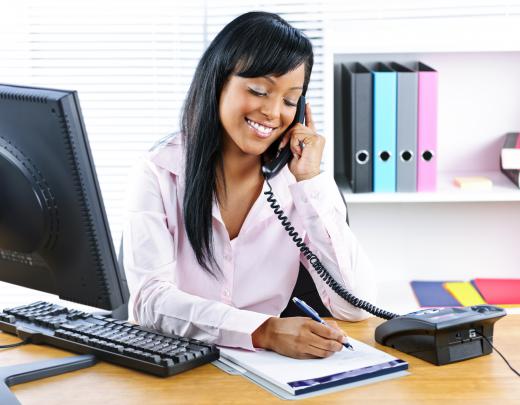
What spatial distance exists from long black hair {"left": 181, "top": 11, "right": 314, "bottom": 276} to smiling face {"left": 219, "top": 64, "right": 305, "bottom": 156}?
18 mm

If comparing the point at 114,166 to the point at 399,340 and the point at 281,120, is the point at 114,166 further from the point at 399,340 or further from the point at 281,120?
the point at 399,340

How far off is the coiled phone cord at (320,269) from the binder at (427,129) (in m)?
0.79

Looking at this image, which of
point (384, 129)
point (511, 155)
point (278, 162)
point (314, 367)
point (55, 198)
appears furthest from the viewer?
point (511, 155)

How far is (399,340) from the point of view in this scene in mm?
1628

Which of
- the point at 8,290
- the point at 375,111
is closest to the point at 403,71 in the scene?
the point at 375,111

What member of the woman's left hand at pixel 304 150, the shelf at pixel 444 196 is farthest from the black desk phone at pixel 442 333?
the shelf at pixel 444 196

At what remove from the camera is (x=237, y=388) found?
57.4 inches

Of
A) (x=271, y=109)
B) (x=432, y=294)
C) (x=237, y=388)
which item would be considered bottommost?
(x=432, y=294)

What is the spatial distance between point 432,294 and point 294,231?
0.94 meters

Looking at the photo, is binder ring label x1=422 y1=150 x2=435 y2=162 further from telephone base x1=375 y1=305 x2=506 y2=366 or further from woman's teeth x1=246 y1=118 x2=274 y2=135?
telephone base x1=375 y1=305 x2=506 y2=366

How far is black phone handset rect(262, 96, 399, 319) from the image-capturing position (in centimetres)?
186

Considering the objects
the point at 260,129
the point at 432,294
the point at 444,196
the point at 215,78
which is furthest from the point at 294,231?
the point at 432,294

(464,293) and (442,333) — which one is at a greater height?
(442,333)

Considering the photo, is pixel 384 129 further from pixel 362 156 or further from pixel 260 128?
pixel 260 128
